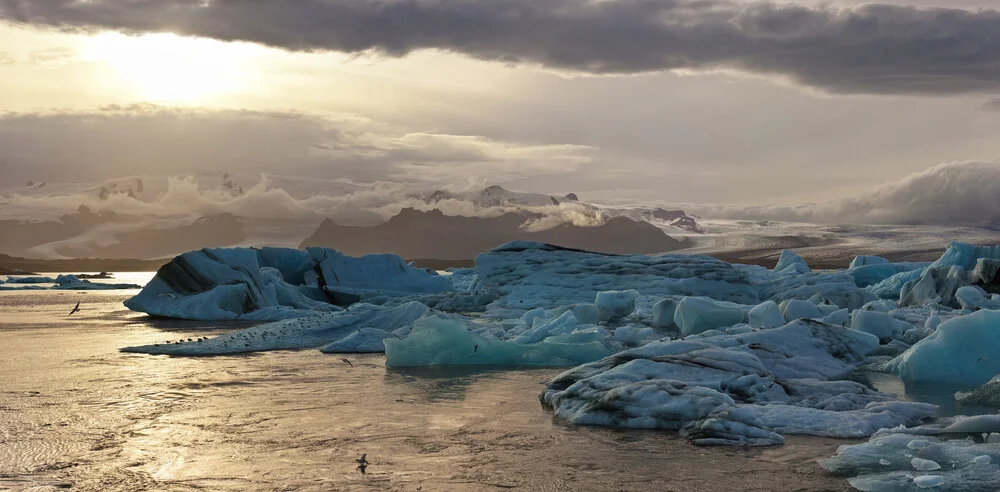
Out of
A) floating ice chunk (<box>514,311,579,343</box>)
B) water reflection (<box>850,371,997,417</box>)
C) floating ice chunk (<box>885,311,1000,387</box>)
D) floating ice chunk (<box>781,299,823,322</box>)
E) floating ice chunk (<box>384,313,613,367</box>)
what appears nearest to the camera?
water reflection (<box>850,371,997,417</box>)

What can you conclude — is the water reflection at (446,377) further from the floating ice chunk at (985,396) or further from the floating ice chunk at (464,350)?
the floating ice chunk at (985,396)

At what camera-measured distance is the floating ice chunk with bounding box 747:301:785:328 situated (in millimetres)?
17266

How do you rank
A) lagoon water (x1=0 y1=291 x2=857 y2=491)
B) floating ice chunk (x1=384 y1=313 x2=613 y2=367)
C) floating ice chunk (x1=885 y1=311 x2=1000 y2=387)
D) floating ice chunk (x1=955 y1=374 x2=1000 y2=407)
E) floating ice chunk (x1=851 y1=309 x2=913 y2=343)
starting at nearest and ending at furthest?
1. lagoon water (x1=0 y1=291 x2=857 y2=491)
2. floating ice chunk (x1=955 y1=374 x2=1000 y2=407)
3. floating ice chunk (x1=885 y1=311 x2=1000 y2=387)
4. floating ice chunk (x1=384 y1=313 x2=613 y2=367)
5. floating ice chunk (x1=851 y1=309 x2=913 y2=343)

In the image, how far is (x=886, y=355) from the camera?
1550cm

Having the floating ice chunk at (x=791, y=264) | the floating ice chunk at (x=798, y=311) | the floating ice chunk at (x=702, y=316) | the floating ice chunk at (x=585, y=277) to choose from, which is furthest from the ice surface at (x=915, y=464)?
the floating ice chunk at (x=791, y=264)

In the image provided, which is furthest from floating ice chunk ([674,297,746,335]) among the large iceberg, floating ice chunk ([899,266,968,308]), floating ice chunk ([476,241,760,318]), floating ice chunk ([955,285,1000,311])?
the large iceberg

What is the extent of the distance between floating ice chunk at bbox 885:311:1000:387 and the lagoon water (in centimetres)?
534

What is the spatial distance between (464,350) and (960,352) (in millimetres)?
7419

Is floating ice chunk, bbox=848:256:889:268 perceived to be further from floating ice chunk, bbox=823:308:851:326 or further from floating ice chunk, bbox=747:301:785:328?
floating ice chunk, bbox=747:301:785:328

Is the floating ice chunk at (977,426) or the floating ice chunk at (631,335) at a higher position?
the floating ice chunk at (977,426)

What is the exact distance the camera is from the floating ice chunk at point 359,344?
655 inches

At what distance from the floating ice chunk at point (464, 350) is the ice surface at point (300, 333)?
3836mm

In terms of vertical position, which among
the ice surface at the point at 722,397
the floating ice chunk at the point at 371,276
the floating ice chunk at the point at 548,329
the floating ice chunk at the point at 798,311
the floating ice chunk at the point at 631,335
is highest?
the ice surface at the point at 722,397

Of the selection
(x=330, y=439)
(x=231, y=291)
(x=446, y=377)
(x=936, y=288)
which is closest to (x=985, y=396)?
(x=446, y=377)
